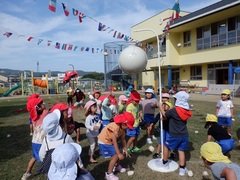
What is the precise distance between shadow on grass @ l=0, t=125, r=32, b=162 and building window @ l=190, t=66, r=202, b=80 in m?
18.5

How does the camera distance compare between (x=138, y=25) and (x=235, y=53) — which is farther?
(x=138, y=25)

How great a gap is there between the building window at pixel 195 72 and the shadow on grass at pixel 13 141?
60.8 feet

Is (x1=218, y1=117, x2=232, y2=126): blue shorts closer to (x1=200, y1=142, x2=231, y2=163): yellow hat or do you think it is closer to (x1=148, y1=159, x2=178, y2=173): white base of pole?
(x1=148, y1=159, x2=178, y2=173): white base of pole

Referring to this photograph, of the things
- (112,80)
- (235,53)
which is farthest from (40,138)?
(112,80)

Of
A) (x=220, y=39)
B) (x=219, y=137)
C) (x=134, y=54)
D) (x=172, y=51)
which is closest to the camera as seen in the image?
(x=219, y=137)

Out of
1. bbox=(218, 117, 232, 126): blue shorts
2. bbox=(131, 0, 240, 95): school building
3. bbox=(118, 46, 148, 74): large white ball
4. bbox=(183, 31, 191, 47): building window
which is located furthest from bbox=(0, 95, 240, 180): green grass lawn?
bbox=(183, 31, 191, 47): building window

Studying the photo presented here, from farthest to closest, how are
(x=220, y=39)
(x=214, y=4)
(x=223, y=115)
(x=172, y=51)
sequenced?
1. (x=172, y=51)
2. (x=220, y=39)
3. (x=214, y=4)
4. (x=223, y=115)

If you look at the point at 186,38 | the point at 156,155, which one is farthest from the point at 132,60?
the point at 186,38

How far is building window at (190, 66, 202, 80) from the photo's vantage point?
2212cm

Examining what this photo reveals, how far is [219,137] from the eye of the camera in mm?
3930

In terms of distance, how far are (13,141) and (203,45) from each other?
19.0 meters

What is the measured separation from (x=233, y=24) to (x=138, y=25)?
1294cm

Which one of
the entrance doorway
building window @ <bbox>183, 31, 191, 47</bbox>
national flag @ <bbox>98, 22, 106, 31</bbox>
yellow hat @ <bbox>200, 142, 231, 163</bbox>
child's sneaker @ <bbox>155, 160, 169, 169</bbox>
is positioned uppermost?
building window @ <bbox>183, 31, 191, 47</bbox>

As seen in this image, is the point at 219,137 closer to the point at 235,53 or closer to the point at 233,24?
the point at 235,53
